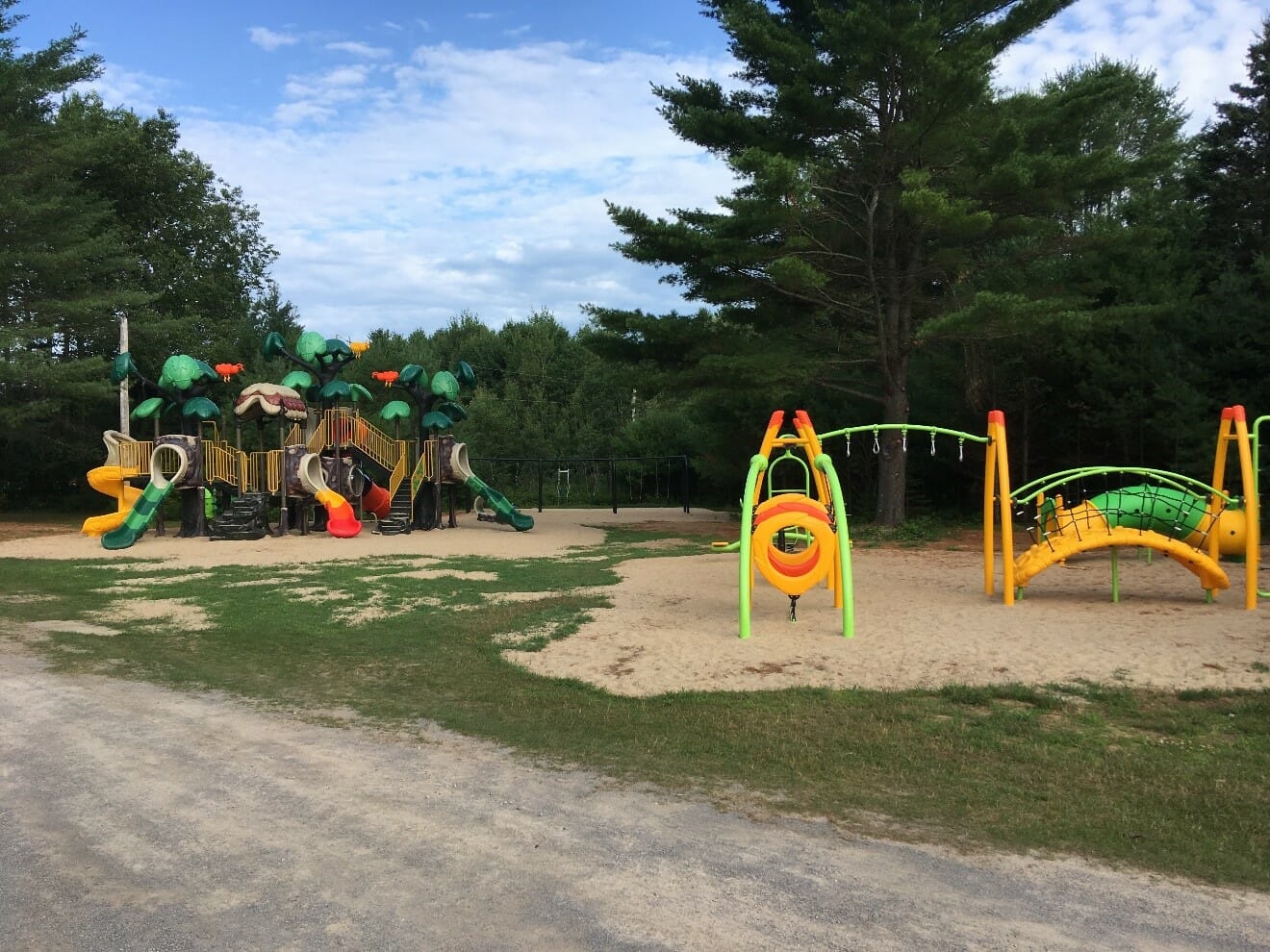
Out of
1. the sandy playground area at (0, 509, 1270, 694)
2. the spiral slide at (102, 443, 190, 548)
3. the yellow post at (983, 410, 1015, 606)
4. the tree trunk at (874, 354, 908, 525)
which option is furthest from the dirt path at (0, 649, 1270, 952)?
the tree trunk at (874, 354, 908, 525)

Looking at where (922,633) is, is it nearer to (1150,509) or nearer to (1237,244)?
(1150,509)

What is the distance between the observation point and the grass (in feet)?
13.0

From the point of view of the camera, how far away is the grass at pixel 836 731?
156 inches

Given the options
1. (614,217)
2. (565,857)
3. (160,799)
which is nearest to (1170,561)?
(614,217)

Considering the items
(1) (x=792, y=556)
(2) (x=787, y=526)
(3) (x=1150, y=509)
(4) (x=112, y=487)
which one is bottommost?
(1) (x=792, y=556)

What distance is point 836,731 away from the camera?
17.7 ft

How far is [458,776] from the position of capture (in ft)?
15.1

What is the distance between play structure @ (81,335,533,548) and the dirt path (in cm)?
1521

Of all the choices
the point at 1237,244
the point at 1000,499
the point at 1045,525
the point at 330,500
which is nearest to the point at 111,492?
the point at 330,500

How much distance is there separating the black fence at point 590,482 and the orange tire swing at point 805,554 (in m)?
21.8

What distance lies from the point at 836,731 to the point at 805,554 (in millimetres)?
3694

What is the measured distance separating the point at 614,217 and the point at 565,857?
15737 mm

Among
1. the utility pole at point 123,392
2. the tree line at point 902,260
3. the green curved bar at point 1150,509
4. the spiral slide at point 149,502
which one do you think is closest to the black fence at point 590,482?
the tree line at point 902,260

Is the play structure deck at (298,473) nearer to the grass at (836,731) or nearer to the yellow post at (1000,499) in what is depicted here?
the grass at (836,731)
